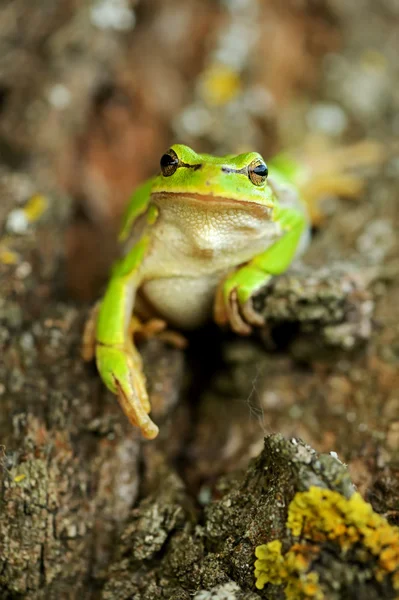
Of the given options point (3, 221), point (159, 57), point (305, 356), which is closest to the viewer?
point (305, 356)

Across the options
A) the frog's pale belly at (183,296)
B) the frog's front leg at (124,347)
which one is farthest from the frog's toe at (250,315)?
the frog's front leg at (124,347)

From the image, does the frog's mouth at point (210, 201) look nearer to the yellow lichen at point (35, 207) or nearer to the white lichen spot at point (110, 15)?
the yellow lichen at point (35, 207)

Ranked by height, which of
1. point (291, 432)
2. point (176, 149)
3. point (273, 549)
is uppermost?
point (176, 149)

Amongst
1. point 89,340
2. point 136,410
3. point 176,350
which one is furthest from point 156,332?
point 136,410

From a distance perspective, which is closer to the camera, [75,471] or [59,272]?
[75,471]

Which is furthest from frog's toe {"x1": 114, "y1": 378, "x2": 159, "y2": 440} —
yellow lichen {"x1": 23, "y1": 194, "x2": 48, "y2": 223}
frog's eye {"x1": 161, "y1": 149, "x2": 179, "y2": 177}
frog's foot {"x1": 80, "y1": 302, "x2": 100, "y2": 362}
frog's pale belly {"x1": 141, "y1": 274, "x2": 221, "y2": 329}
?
yellow lichen {"x1": 23, "y1": 194, "x2": 48, "y2": 223}

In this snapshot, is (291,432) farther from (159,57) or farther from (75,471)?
(159,57)

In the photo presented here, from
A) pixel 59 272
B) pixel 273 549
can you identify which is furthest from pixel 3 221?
pixel 273 549

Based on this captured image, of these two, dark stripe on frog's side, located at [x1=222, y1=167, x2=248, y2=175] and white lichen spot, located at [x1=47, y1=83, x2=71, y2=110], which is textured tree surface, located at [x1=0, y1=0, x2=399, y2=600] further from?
dark stripe on frog's side, located at [x1=222, y1=167, x2=248, y2=175]
